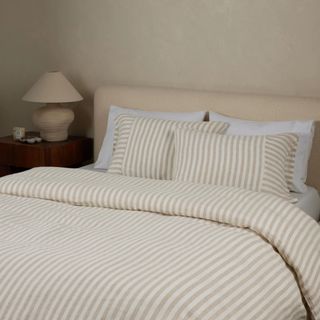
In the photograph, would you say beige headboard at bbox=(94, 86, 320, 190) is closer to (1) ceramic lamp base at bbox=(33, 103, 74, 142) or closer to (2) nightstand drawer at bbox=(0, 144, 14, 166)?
(1) ceramic lamp base at bbox=(33, 103, 74, 142)

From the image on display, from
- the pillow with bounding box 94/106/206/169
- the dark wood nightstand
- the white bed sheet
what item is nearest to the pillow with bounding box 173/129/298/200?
the white bed sheet

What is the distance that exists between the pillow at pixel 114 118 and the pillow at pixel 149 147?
0.59 ft

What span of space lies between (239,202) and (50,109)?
5.95 feet

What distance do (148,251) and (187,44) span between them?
76.1 inches

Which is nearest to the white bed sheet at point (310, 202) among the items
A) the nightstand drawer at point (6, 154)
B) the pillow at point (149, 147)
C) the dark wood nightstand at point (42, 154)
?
the pillow at point (149, 147)

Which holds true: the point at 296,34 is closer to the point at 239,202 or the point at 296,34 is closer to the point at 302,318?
the point at 239,202

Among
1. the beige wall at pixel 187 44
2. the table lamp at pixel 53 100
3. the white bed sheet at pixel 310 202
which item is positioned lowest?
the white bed sheet at pixel 310 202

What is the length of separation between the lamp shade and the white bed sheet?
4.96 ft

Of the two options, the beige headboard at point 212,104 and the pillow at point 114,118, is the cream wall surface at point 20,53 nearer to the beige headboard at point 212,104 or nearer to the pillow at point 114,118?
the beige headboard at point 212,104

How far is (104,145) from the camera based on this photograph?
3.70m

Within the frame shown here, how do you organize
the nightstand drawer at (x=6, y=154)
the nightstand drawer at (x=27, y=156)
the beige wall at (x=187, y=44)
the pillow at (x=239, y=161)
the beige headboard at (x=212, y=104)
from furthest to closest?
1. the nightstand drawer at (x=6, y=154)
2. the nightstand drawer at (x=27, y=156)
3. the beige wall at (x=187, y=44)
4. the beige headboard at (x=212, y=104)
5. the pillow at (x=239, y=161)

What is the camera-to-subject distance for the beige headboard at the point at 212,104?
133 inches

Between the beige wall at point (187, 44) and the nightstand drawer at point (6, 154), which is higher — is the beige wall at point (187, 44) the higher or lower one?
the higher one

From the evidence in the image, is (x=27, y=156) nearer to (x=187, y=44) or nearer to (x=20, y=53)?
(x=20, y=53)
